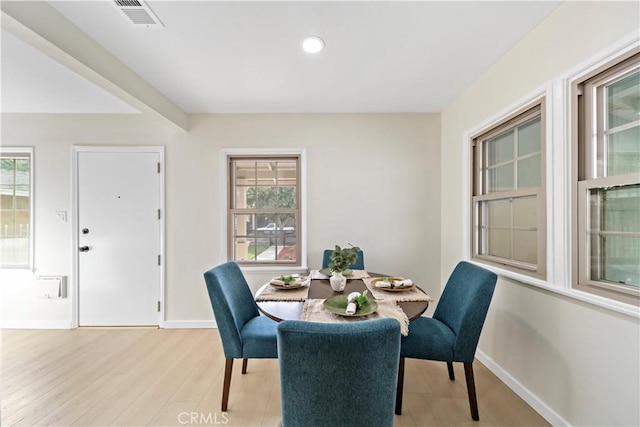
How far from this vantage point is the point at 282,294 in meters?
1.84

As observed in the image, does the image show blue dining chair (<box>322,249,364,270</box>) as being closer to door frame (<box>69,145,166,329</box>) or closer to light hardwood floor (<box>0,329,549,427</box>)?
light hardwood floor (<box>0,329,549,427</box>)

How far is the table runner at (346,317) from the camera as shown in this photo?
1389 mm

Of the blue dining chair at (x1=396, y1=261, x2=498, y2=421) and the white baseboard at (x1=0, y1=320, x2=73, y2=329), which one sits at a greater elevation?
the blue dining chair at (x1=396, y1=261, x2=498, y2=421)

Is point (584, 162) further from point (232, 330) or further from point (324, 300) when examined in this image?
point (232, 330)

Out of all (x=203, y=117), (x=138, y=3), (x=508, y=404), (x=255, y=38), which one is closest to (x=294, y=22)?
(x=255, y=38)

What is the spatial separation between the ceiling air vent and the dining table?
71.7 inches

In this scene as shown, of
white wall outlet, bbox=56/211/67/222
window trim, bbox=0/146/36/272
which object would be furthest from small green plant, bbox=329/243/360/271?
window trim, bbox=0/146/36/272

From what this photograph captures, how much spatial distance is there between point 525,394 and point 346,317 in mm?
1494

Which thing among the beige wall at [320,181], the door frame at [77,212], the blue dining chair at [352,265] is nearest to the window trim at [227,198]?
the beige wall at [320,181]

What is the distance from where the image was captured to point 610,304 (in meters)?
1.29

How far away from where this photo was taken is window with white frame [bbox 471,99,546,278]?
181 centimetres

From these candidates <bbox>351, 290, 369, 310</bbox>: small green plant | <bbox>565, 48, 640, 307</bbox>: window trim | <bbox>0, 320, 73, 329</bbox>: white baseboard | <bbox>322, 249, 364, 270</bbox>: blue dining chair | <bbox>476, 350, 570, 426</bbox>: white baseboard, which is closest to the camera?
<bbox>565, 48, 640, 307</bbox>: window trim

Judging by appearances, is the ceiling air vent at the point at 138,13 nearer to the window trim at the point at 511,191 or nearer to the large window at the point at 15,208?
the window trim at the point at 511,191

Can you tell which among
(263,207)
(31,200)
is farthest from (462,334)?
(31,200)
